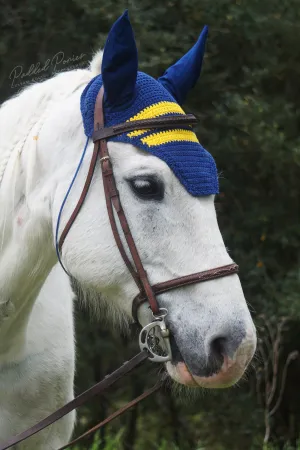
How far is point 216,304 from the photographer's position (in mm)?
2154

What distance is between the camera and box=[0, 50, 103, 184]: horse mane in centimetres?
276

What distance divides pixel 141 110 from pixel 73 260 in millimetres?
533

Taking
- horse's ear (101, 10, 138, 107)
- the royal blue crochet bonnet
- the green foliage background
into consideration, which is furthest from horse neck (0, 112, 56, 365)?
the green foliage background

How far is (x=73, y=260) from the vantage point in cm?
246

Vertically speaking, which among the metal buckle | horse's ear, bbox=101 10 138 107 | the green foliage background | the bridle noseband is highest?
horse's ear, bbox=101 10 138 107

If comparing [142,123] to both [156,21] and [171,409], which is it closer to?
[156,21]

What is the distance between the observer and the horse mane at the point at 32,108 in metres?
2.76

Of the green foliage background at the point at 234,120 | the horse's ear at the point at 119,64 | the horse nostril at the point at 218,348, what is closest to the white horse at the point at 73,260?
the horse nostril at the point at 218,348

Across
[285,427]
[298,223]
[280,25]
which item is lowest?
[285,427]

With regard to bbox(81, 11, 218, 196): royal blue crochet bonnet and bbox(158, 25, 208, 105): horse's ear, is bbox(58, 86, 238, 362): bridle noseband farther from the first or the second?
bbox(158, 25, 208, 105): horse's ear

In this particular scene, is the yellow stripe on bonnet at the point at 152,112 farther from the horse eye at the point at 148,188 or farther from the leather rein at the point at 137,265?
the horse eye at the point at 148,188

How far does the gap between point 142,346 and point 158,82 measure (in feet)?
2.97

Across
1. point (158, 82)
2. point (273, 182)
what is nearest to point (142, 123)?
point (158, 82)

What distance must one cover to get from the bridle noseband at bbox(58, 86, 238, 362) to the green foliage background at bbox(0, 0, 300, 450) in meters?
3.10
